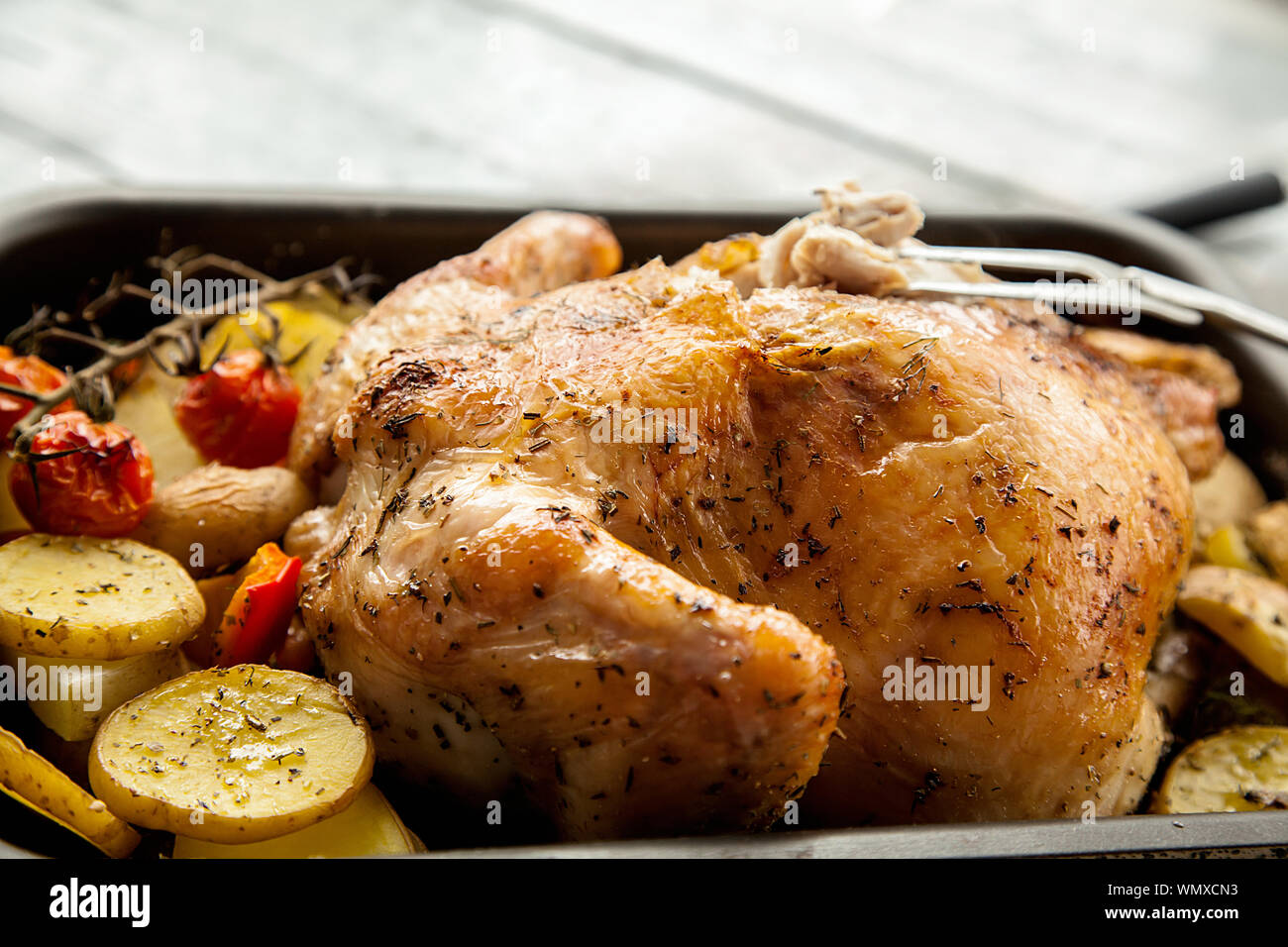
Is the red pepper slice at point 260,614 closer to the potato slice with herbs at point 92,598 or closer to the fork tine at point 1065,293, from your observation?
the potato slice with herbs at point 92,598

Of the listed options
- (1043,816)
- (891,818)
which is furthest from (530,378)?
(1043,816)

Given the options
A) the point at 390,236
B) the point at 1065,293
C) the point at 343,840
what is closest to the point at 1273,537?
the point at 1065,293

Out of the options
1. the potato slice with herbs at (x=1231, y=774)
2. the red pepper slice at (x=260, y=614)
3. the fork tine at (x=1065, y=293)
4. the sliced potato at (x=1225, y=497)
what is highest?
the fork tine at (x=1065, y=293)

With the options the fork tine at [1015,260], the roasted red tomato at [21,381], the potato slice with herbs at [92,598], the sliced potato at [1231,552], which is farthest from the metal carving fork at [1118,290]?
the roasted red tomato at [21,381]

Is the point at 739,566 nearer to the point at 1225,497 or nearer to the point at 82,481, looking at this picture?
the point at 82,481

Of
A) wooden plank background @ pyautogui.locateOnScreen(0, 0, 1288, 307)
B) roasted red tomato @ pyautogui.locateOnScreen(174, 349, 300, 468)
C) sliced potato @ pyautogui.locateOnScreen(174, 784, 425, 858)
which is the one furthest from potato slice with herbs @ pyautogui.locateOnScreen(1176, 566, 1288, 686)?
roasted red tomato @ pyautogui.locateOnScreen(174, 349, 300, 468)
